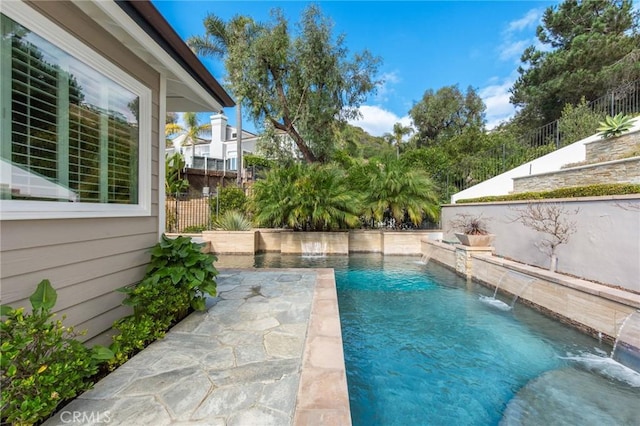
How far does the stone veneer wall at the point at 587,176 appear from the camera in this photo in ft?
19.2

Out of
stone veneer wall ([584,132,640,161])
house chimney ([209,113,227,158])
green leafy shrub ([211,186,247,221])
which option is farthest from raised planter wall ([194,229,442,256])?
house chimney ([209,113,227,158])

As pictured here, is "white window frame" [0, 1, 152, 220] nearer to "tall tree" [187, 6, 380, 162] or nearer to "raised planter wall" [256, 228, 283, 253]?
"raised planter wall" [256, 228, 283, 253]

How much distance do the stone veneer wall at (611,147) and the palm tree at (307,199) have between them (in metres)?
6.92

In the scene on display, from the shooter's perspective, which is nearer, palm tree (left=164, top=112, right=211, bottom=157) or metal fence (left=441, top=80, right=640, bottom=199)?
metal fence (left=441, top=80, right=640, bottom=199)

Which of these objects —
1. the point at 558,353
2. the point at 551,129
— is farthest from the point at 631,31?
the point at 558,353

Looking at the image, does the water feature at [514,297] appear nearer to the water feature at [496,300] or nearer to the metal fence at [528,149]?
the water feature at [496,300]

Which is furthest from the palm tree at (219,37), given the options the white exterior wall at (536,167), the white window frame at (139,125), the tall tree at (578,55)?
the tall tree at (578,55)

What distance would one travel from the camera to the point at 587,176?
6.81 meters

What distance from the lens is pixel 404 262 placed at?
8867 mm

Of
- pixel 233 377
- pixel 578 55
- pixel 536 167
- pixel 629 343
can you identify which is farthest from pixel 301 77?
pixel 578 55

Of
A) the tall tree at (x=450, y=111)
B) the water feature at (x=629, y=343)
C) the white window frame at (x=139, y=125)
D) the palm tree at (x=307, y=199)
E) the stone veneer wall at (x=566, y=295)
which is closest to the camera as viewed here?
the white window frame at (x=139, y=125)

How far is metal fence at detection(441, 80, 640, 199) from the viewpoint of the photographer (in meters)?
10.5

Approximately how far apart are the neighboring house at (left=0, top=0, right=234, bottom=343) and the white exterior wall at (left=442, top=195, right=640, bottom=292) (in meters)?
6.22

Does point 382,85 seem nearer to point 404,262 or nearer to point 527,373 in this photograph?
point 404,262
